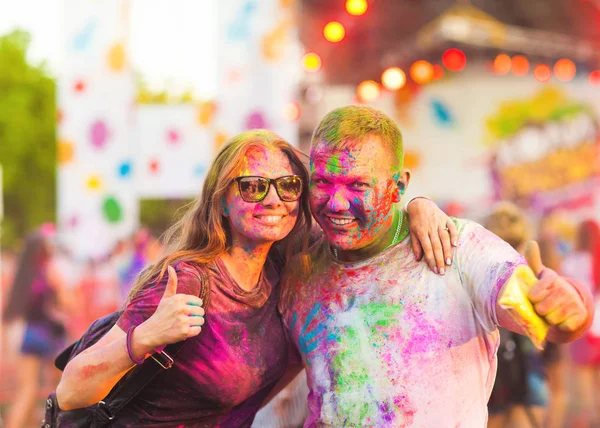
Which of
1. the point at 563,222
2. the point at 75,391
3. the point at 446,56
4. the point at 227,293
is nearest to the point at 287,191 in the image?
the point at 227,293

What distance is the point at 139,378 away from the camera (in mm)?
2332

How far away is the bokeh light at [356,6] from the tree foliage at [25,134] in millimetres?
25335

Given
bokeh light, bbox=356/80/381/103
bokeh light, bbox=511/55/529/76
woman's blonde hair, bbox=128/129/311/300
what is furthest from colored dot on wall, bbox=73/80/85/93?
bokeh light, bbox=511/55/529/76

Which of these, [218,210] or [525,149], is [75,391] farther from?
[525,149]

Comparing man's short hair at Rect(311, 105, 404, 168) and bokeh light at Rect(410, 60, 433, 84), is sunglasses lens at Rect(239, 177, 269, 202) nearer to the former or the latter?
man's short hair at Rect(311, 105, 404, 168)

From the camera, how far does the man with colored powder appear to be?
2252mm

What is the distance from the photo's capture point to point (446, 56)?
10.3m

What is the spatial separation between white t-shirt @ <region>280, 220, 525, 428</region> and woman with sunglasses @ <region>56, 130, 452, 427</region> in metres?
0.24

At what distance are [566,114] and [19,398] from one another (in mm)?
8879

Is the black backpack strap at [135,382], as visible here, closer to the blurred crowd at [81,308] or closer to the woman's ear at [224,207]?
the woman's ear at [224,207]

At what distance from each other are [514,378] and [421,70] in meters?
5.94

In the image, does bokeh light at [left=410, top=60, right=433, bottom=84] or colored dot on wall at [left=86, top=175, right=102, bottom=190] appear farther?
bokeh light at [left=410, top=60, right=433, bottom=84]

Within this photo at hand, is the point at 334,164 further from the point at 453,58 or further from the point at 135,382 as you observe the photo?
the point at 453,58

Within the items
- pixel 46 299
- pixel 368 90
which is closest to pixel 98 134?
pixel 46 299
